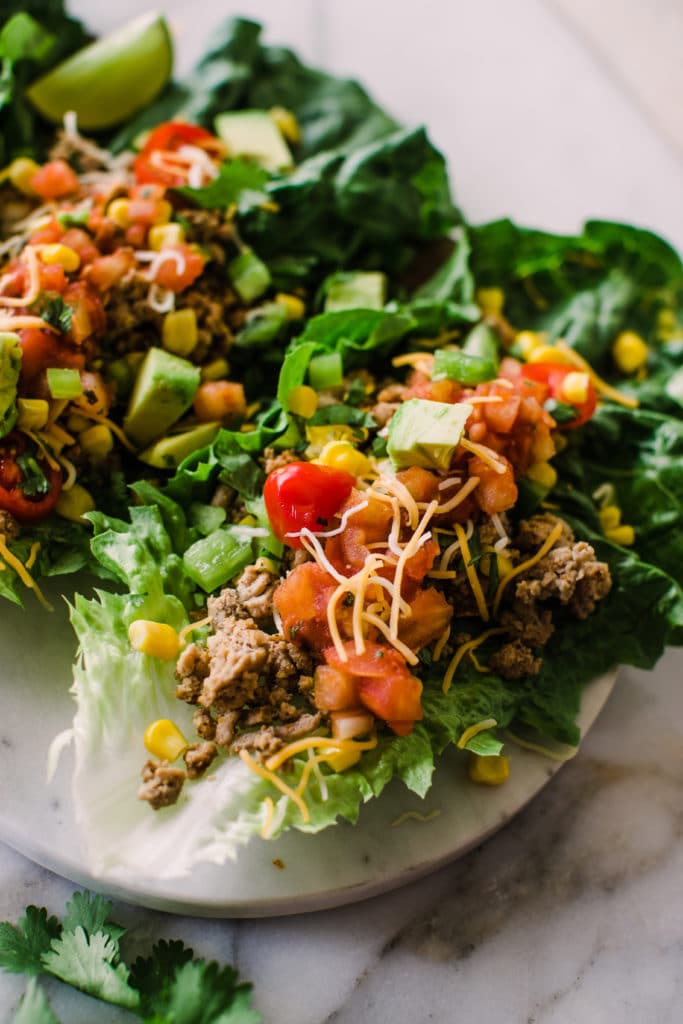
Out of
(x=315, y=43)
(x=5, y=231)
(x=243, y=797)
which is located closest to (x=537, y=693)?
(x=243, y=797)

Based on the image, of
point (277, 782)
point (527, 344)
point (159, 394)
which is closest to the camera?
point (277, 782)

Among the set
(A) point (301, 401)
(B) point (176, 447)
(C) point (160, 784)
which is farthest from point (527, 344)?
(C) point (160, 784)

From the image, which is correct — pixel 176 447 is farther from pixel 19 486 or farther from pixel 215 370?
pixel 19 486

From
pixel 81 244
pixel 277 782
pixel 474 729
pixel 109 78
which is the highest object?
pixel 109 78

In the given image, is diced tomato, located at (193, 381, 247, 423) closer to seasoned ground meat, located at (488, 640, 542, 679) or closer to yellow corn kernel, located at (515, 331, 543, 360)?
yellow corn kernel, located at (515, 331, 543, 360)

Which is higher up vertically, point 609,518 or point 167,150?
point 167,150

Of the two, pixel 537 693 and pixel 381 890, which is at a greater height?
pixel 537 693

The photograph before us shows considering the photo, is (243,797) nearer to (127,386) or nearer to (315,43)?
(127,386)
